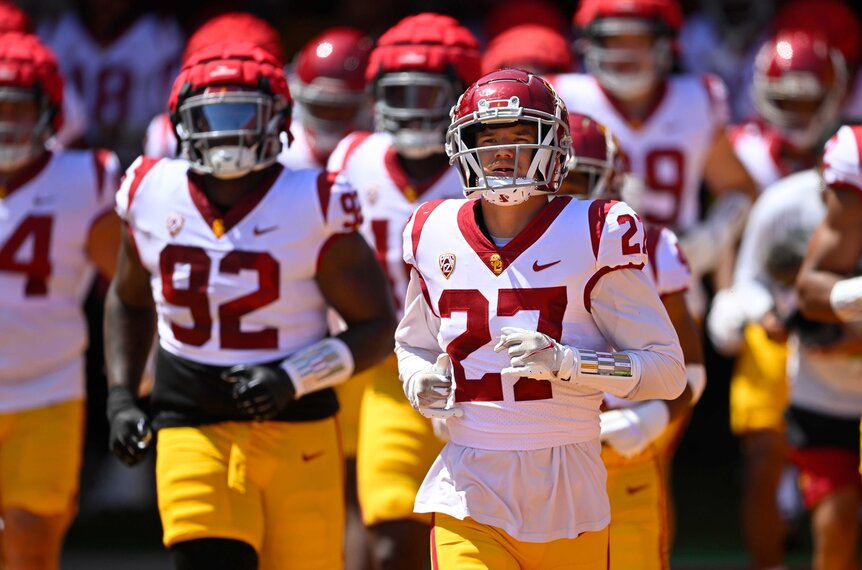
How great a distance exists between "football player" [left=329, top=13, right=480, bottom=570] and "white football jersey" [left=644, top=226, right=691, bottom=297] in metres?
0.93

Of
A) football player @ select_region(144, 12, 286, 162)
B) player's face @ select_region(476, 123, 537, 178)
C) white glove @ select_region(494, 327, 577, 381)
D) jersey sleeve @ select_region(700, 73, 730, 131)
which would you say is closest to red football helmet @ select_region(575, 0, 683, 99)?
jersey sleeve @ select_region(700, 73, 730, 131)

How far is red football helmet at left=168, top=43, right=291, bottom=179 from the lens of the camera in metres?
4.36

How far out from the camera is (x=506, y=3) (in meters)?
8.19

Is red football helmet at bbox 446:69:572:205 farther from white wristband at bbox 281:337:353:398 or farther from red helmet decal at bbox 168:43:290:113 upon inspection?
red helmet decal at bbox 168:43:290:113

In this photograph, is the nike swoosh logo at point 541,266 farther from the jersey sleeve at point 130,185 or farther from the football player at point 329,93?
the football player at point 329,93

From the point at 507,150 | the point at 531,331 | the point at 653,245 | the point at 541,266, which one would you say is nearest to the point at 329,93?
the point at 653,245

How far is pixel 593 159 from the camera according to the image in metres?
4.52

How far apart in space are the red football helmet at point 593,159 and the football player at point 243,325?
23.4 inches

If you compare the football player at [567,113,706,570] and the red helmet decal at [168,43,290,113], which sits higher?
the red helmet decal at [168,43,290,113]

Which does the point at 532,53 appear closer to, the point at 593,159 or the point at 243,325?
the point at 593,159

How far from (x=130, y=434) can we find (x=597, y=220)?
138 centimetres

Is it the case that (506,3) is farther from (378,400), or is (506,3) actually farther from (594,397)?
(594,397)

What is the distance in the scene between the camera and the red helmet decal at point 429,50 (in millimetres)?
5422

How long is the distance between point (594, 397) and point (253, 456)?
94cm
